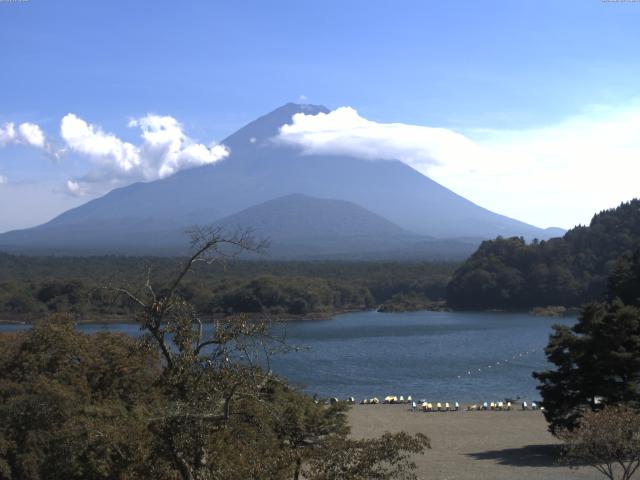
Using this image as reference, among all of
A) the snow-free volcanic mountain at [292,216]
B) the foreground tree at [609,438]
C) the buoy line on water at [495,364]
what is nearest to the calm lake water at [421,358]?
the buoy line on water at [495,364]

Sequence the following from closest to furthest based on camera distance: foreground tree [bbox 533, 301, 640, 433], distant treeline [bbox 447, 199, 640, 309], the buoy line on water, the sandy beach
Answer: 1. the sandy beach
2. foreground tree [bbox 533, 301, 640, 433]
3. the buoy line on water
4. distant treeline [bbox 447, 199, 640, 309]

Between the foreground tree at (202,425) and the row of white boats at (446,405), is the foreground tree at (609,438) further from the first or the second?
the row of white boats at (446,405)

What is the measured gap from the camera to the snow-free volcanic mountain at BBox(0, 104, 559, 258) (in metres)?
145

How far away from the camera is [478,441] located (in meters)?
15.3

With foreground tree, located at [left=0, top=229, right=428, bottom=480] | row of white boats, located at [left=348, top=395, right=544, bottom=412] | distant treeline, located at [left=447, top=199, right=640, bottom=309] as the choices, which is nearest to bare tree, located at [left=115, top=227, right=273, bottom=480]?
foreground tree, located at [left=0, top=229, right=428, bottom=480]

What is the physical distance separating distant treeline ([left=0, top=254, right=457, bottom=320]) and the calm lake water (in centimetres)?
338

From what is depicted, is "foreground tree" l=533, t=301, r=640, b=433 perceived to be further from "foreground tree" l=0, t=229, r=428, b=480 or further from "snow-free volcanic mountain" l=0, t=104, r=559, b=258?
"snow-free volcanic mountain" l=0, t=104, r=559, b=258

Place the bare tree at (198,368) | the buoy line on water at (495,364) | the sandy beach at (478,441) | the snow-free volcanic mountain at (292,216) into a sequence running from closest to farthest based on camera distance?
the bare tree at (198,368), the sandy beach at (478,441), the buoy line on water at (495,364), the snow-free volcanic mountain at (292,216)

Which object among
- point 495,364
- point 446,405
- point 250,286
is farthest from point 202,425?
point 250,286

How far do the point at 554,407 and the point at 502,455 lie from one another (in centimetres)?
147

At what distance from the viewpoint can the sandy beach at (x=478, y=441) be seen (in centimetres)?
1199

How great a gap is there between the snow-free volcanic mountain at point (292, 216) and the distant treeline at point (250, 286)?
5504cm

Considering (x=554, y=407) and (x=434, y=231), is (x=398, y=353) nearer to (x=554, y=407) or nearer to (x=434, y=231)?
(x=554, y=407)

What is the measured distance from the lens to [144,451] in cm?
523
